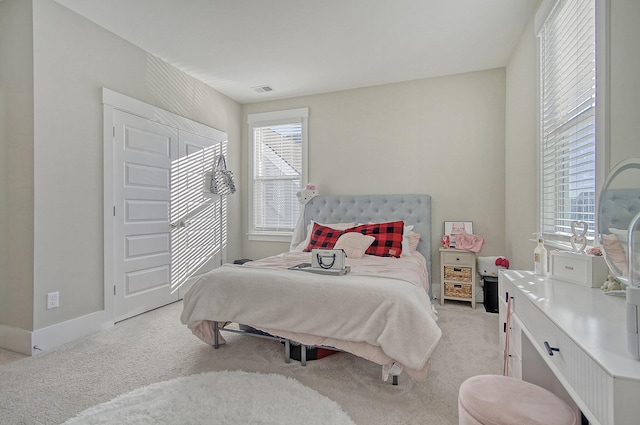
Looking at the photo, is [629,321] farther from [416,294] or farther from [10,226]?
[10,226]

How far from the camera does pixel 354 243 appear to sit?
3252mm

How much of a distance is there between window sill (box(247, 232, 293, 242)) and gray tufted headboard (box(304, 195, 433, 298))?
45cm

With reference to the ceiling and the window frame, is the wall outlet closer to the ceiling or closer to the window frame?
the ceiling

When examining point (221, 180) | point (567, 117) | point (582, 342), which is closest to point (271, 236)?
point (221, 180)

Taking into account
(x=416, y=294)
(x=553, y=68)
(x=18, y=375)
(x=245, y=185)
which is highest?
(x=553, y=68)

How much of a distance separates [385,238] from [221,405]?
221 cm

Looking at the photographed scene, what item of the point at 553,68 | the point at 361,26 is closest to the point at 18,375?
the point at 361,26

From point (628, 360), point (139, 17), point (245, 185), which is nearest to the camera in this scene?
point (628, 360)

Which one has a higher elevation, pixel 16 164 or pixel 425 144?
pixel 425 144

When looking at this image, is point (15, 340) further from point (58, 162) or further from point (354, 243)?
point (354, 243)

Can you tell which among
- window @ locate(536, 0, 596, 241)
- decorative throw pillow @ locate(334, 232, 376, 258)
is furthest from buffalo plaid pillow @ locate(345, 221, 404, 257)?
window @ locate(536, 0, 596, 241)

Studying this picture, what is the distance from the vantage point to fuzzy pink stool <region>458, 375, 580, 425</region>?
3.45 ft

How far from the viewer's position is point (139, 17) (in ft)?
8.97

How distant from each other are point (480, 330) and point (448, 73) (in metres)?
2.90
